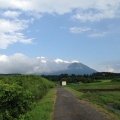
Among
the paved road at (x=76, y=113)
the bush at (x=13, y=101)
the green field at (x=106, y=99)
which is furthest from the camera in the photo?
the green field at (x=106, y=99)

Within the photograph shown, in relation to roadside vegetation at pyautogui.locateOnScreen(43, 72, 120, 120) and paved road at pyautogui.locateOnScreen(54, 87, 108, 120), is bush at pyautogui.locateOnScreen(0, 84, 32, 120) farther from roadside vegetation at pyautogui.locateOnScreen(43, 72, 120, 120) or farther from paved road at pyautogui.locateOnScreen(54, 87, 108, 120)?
roadside vegetation at pyautogui.locateOnScreen(43, 72, 120, 120)

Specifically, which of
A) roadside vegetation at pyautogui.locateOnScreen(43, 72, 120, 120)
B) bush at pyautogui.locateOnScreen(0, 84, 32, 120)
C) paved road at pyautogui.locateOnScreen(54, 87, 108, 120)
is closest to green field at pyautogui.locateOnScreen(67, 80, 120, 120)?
roadside vegetation at pyautogui.locateOnScreen(43, 72, 120, 120)

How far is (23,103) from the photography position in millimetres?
13648

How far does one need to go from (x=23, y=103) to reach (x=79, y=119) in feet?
20.0

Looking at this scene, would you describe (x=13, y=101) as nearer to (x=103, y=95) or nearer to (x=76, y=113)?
(x=76, y=113)

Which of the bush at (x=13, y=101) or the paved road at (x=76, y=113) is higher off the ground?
the bush at (x=13, y=101)

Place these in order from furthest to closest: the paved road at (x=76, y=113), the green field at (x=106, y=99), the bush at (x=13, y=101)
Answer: the green field at (x=106, y=99)
the paved road at (x=76, y=113)
the bush at (x=13, y=101)

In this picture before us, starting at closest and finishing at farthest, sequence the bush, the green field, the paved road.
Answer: the bush → the paved road → the green field

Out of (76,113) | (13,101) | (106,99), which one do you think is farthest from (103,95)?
(13,101)

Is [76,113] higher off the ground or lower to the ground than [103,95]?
lower

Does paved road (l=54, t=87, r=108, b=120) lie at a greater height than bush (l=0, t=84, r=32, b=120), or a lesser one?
lesser

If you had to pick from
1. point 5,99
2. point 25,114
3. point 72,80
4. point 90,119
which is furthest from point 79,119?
point 72,80

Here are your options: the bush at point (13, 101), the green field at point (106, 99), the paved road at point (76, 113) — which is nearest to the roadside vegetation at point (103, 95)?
the green field at point (106, 99)

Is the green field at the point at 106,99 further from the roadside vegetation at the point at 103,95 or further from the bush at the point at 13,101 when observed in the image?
the bush at the point at 13,101
